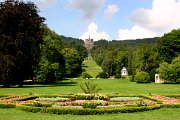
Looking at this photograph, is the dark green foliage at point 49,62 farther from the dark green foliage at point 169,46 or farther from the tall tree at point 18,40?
the dark green foliage at point 169,46

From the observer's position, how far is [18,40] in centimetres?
4550

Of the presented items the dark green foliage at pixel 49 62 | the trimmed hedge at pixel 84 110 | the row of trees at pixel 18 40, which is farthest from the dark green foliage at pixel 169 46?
the trimmed hedge at pixel 84 110

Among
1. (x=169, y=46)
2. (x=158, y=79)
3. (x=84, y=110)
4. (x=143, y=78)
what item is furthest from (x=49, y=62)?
(x=84, y=110)

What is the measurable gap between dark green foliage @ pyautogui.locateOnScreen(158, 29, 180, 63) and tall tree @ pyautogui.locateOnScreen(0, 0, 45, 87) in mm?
29113

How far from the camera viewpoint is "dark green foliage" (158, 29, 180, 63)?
231 feet

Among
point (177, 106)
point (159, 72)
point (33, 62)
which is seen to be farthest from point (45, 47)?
point (177, 106)

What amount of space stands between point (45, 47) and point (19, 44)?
47.0 ft

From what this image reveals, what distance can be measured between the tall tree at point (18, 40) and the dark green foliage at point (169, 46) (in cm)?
2911

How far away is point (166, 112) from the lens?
20.6 meters

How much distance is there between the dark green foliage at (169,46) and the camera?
231ft

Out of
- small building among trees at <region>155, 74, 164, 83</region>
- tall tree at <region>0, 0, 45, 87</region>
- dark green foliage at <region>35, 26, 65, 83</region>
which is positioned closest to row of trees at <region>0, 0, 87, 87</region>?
tall tree at <region>0, 0, 45, 87</region>

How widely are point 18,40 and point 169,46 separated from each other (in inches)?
1349

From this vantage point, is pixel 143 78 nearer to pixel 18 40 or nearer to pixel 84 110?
pixel 18 40

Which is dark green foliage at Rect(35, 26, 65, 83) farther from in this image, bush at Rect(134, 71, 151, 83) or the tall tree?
bush at Rect(134, 71, 151, 83)
